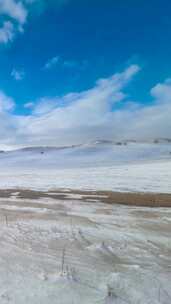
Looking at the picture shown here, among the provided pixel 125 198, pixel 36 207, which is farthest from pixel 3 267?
pixel 125 198

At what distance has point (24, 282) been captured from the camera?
14.5 feet

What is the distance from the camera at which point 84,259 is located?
18.6ft

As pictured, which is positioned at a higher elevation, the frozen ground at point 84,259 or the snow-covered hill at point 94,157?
the snow-covered hill at point 94,157

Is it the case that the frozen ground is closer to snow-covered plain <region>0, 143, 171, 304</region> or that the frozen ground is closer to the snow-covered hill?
snow-covered plain <region>0, 143, 171, 304</region>

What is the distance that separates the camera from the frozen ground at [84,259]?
4102mm

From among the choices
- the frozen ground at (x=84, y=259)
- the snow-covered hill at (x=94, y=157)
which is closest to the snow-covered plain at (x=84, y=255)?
the frozen ground at (x=84, y=259)

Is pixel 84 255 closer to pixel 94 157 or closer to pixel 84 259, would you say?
pixel 84 259

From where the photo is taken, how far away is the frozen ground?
410 cm

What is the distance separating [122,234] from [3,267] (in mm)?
4060

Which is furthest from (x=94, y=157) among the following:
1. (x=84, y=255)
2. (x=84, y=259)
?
(x=84, y=259)

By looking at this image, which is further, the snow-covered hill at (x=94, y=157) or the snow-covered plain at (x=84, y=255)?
the snow-covered hill at (x=94, y=157)

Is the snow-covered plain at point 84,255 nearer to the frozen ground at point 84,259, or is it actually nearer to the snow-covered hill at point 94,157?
the frozen ground at point 84,259

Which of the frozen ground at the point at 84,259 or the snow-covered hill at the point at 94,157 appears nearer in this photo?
the frozen ground at the point at 84,259

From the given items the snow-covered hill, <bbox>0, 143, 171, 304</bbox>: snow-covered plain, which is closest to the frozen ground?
<bbox>0, 143, 171, 304</bbox>: snow-covered plain
